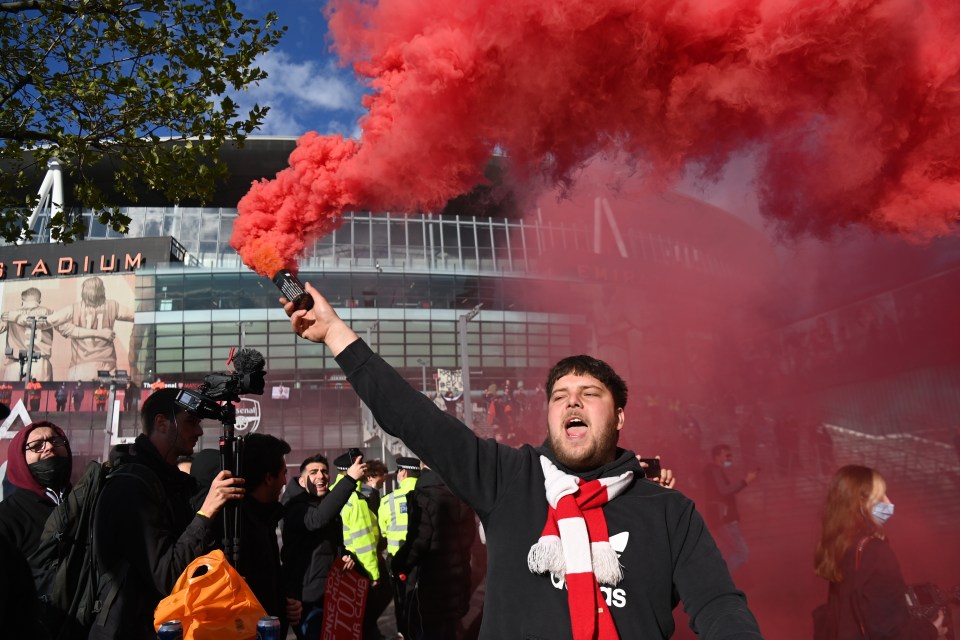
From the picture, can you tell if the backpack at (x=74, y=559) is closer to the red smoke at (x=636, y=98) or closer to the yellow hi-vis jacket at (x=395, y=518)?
the red smoke at (x=636, y=98)

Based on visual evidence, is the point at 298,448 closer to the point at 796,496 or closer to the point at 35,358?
the point at 35,358

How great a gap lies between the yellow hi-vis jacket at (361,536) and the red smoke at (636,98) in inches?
113

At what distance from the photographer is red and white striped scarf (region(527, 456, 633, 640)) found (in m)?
1.63

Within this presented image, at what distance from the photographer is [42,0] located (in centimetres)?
558

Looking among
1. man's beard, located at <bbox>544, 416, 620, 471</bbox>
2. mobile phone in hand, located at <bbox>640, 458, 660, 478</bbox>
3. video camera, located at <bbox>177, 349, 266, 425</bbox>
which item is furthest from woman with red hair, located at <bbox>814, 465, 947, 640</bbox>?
video camera, located at <bbox>177, 349, 266, 425</bbox>

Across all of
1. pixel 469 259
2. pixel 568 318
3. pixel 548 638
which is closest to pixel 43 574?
pixel 548 638

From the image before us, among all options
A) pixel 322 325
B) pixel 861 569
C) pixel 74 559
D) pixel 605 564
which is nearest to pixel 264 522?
pixel 74 559

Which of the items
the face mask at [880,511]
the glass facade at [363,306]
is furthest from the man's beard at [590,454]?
the glass facade at [363,306]

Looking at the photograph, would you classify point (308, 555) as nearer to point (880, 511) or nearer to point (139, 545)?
point (139, 545)

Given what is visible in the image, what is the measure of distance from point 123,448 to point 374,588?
2.91 metres

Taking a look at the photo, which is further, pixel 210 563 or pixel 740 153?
pixel 740 153

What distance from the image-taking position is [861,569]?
132 inches

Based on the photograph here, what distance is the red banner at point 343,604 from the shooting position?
4660mm

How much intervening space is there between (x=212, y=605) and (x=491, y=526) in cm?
116
